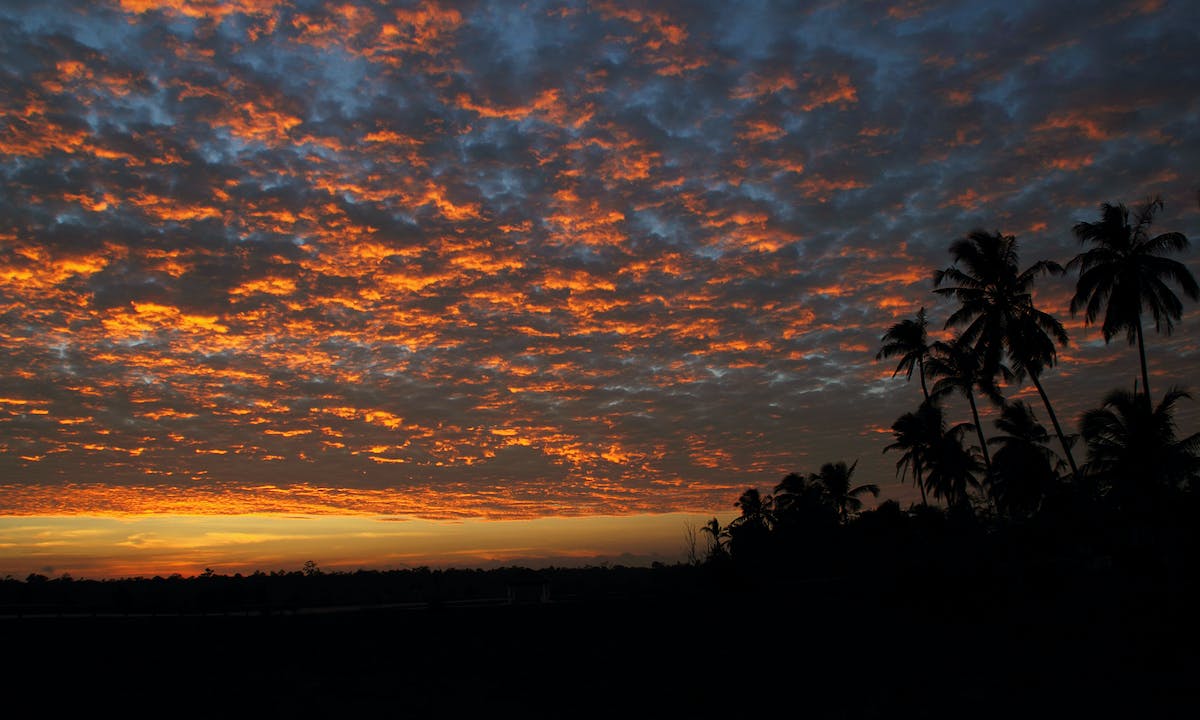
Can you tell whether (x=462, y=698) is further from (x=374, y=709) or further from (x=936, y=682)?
(x=936, y=682)

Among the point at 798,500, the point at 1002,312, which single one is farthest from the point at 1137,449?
the point at 798,500

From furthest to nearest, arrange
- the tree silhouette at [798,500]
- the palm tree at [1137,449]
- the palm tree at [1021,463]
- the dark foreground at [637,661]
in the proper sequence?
the tree silhouette at [798,500] < the palm tree at [1021,463] < the palm tree at [1137,449] < the dark foreground at [637,661]

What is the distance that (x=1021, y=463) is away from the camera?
164 ft

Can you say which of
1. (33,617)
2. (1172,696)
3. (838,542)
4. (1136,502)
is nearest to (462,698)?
(33,617)

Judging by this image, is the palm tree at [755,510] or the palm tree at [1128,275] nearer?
the palm tree at [1128,275]

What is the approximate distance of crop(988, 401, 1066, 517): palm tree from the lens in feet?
164

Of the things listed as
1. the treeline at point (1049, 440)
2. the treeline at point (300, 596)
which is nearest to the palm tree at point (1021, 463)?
the treeline at point (1049, 440)

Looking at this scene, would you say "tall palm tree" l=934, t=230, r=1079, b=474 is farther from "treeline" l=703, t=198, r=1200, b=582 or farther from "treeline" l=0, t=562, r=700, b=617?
"treeline" l=0, t=562, r=700, b=617

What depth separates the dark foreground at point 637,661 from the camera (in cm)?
2472

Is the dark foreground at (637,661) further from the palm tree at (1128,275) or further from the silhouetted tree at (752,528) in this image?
the silhouetted tree at (752,528)

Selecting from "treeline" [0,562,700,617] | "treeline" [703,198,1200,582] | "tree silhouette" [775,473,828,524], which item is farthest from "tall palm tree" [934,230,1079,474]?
"tree silhouette" [775,473,828,524]

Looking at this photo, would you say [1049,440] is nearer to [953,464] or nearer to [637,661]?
[953,464]

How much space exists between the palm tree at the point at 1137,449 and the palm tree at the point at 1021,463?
8342mm

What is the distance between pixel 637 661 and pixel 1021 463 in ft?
104
